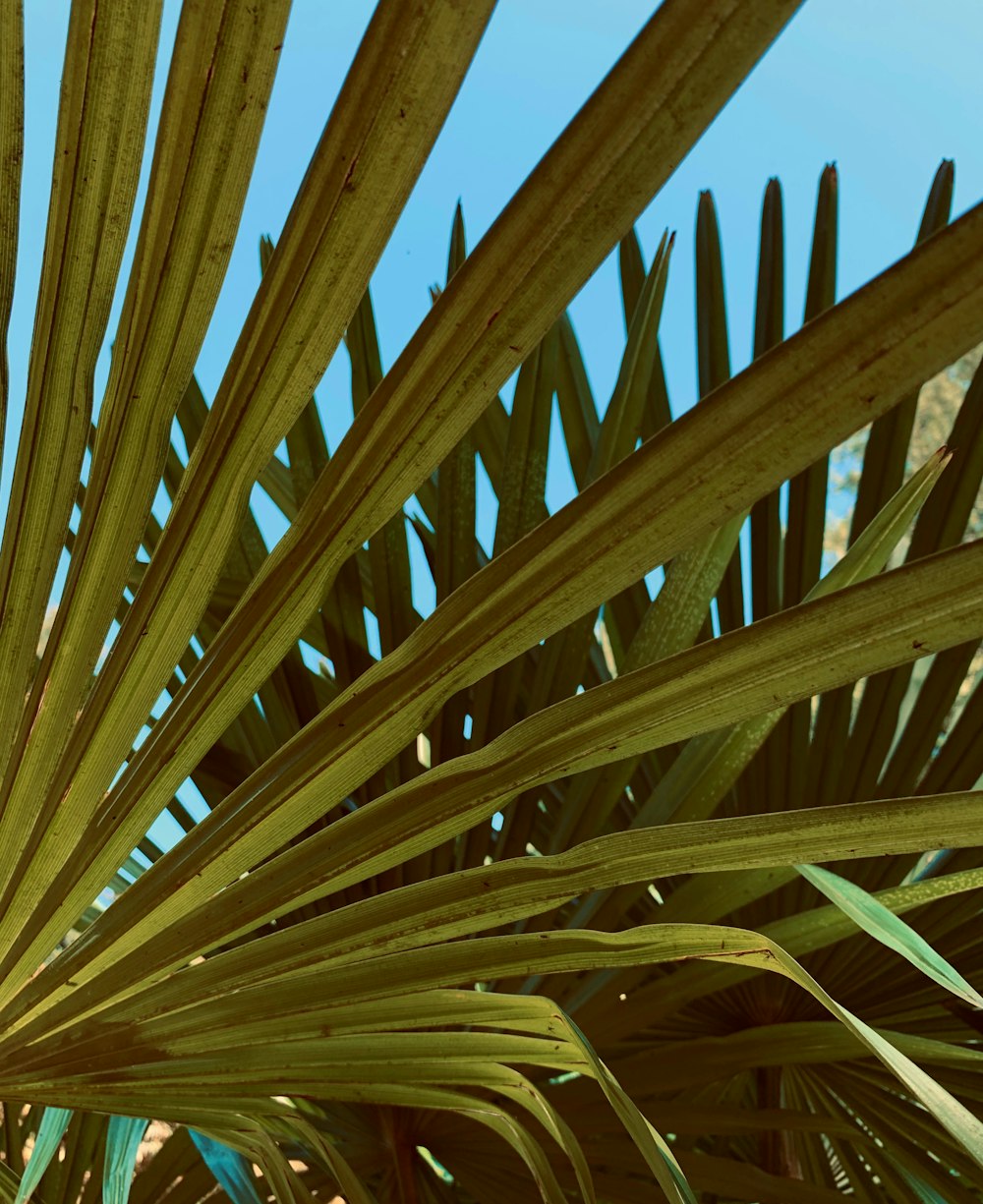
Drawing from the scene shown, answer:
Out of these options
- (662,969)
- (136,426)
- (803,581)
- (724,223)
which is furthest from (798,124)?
(136,426)

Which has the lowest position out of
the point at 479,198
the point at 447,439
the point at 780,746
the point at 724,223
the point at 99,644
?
the point at 99,644

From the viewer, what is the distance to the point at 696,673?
522 mm

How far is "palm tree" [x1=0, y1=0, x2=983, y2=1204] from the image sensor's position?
43 centimetres

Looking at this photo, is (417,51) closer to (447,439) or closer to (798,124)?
(447,439)

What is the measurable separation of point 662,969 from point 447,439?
0.82m

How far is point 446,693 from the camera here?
24.0 inches

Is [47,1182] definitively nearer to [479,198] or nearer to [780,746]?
[780,746]

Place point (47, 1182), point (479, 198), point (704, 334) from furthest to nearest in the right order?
point (479, 198), point (704, 334), point (47, 1182)

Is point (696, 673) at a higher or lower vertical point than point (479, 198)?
lower

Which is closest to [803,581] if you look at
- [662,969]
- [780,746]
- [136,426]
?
[780,746]

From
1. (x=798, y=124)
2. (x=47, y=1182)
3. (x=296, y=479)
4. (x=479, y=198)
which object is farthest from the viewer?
(x=798, y=124)

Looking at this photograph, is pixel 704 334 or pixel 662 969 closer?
pixel 662 969

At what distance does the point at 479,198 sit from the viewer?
136 inches

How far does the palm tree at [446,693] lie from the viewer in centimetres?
43
